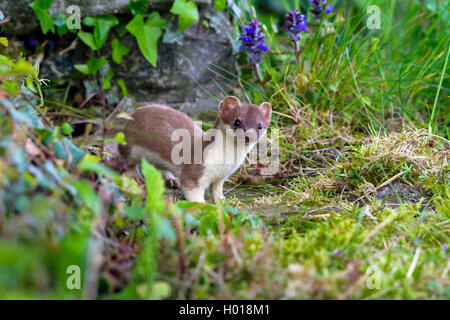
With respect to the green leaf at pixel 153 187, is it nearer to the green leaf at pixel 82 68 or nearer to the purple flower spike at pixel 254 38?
the purple flower spike at pixel 254 38

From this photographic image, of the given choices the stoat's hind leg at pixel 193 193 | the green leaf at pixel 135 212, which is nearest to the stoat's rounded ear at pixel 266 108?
the stoat's hind leg at pixel 193 193

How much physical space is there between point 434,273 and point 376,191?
134 cm

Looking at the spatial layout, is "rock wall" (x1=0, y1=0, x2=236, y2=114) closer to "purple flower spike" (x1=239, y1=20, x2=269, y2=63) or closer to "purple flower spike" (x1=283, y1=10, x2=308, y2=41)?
"purple flower spike" (x1=239, y1=20, x2=269, y2=63)

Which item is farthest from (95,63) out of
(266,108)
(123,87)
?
(266,108)

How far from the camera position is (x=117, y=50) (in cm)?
481

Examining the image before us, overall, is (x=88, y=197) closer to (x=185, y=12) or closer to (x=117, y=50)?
(x=185, y=12)

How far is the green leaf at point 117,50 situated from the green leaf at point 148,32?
220mm

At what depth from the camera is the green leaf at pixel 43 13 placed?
14.2ft

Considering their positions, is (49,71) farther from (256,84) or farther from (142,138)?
(256,84)

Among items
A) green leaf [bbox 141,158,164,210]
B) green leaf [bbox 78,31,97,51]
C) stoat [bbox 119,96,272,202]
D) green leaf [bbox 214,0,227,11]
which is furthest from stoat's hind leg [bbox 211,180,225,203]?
green leaf [bbox 214,0,227,11]

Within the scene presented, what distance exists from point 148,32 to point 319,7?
170 centimetres

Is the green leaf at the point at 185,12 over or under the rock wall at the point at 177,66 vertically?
over

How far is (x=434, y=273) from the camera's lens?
1855 mm
